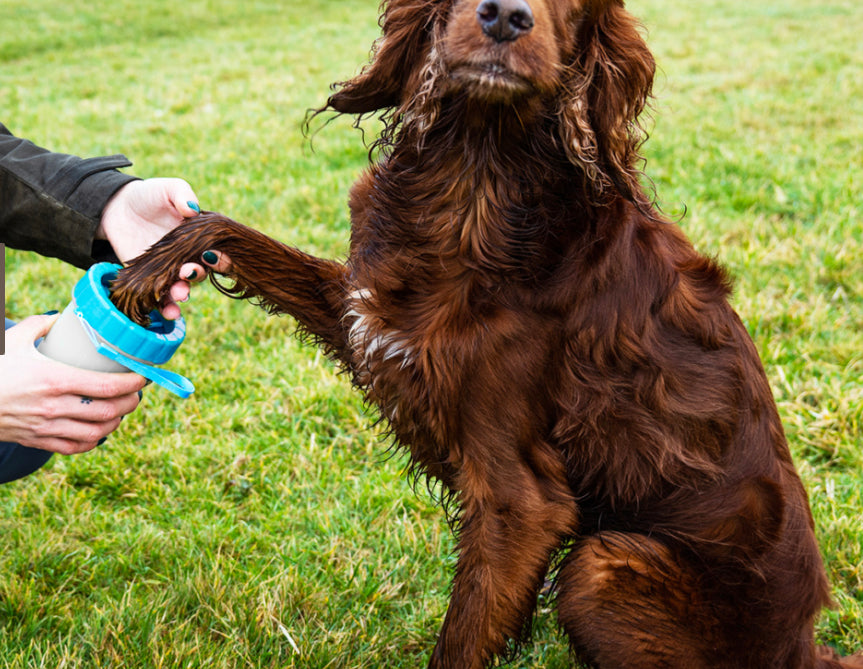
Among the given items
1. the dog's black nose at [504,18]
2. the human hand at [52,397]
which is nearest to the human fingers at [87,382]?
the human hand at [52,397]

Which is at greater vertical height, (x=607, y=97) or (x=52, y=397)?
(x=607, y=97)

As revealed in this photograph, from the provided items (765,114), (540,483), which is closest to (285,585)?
Answer: (540,483)

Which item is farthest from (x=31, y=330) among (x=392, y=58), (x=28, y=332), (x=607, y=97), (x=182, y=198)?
(x=607, y=97)

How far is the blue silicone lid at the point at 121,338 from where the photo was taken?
1820 millimetres

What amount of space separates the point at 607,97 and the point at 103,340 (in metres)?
1.33

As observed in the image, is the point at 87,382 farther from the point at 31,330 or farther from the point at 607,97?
the point at 607,97

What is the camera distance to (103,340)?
1824mm

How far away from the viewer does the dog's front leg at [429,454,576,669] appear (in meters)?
1.93

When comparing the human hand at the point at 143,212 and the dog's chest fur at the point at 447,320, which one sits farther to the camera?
the human hand at the point at 143,212

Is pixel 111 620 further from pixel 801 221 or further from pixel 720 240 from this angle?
pixel 801 221

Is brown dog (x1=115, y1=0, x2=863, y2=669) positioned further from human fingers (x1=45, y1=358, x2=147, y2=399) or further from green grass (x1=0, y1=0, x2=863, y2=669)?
green grass (x1=0, y1=0, x2=863, y2=669)

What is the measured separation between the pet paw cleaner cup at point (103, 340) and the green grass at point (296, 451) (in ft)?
2.67

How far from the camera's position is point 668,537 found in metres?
2.04

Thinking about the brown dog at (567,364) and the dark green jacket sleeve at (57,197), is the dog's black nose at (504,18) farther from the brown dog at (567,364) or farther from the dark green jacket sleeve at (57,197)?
the dark green jacket sleeve at (57,197)
